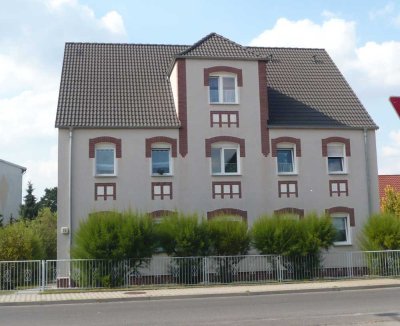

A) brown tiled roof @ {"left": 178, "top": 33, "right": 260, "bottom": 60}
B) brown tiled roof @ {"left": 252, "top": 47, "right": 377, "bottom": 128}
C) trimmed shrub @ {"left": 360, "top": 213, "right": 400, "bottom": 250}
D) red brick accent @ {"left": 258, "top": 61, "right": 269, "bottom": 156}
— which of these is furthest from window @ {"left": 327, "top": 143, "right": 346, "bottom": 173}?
brown tiled roof @ {"left": 178, "top": 33, "right": 260, "bottom": 60}

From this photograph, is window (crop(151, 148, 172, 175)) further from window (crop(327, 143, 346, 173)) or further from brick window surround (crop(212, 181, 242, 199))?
window (crop(327, 143, 346, 173))

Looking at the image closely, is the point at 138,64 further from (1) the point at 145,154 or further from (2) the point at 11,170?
(2) the point at 11,170

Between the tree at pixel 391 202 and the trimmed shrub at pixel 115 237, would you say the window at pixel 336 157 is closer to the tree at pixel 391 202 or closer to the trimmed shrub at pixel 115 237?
the trimmed shrub at pixel 115 237

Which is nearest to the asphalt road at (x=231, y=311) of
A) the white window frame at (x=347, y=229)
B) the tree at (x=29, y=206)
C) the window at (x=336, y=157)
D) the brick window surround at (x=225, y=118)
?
the white window frame at (x=347, y=229)

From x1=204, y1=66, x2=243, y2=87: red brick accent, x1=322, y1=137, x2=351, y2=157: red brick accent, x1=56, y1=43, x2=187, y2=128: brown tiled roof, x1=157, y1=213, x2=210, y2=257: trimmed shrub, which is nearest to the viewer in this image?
x1=157, y1=213, x2=210, y2=257: trimmed shrub

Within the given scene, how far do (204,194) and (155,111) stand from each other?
14.8 ft

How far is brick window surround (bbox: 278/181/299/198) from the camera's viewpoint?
87.9 feet

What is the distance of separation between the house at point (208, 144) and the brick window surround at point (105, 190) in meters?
0.04

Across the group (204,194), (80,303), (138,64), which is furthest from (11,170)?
(80,303)

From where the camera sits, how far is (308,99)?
94.8ft

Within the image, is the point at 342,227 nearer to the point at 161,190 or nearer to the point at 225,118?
the point at 225,118

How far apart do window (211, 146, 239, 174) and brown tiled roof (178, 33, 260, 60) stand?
4.32 m

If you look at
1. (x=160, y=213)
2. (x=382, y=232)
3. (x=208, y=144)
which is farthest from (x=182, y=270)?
(x=382, y=232)

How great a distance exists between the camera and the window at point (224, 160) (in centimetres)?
2662
